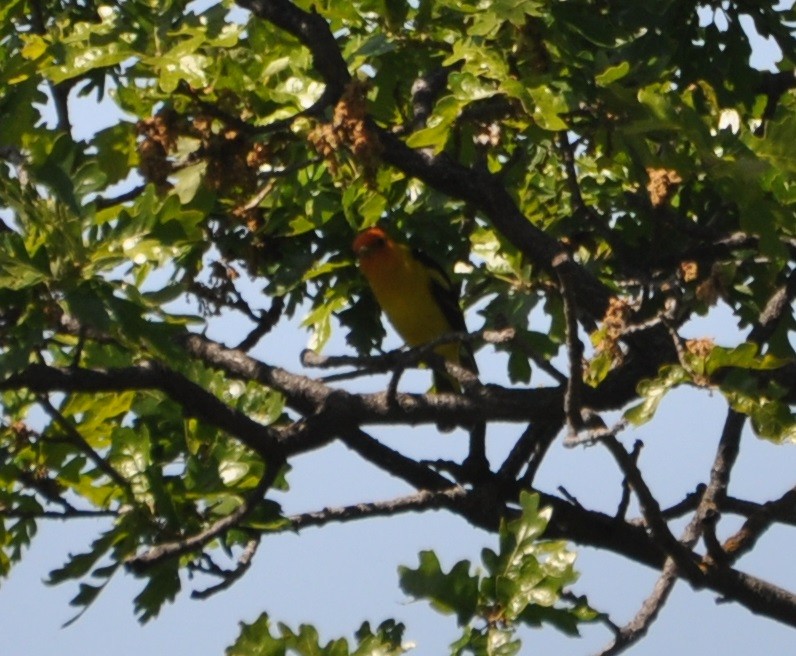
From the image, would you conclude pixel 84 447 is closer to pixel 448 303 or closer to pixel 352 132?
pixel 352 132

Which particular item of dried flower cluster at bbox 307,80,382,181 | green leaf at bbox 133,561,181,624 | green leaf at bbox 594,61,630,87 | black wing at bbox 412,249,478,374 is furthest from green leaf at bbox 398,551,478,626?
black wing at bbox 412,249,478,374

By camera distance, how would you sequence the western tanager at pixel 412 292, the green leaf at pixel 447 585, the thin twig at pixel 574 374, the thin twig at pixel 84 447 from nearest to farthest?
the green leaf at pixel 447 585 → the thin twig at pixel 574 374 → the thin twig at pixel 84 447 → the western tanager at pixel 412 292

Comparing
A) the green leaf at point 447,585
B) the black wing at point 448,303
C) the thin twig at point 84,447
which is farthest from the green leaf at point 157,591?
the black wing at point 448,303

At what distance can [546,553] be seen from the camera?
3020mm

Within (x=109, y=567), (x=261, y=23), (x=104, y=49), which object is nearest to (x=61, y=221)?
(x=104, y=49)

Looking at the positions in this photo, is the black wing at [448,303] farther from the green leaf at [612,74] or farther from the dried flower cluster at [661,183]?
the green leaf at [612,74]

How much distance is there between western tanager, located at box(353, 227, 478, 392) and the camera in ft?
15.0

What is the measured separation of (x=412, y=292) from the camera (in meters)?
6.01

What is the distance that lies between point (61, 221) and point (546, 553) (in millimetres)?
1217

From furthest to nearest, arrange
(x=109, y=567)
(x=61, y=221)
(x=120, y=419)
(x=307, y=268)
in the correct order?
1. (x=307, y=268)
2. (x=120, y=419)
3. (x=109, y=567)
4. (x=61, y=221)

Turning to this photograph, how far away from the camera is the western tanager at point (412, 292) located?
15.0ft

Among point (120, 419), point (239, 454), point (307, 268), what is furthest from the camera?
point (307, 268)

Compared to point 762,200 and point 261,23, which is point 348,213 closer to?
point 261,23

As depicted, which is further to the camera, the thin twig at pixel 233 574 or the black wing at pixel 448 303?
the black wing at pixel 448 303
